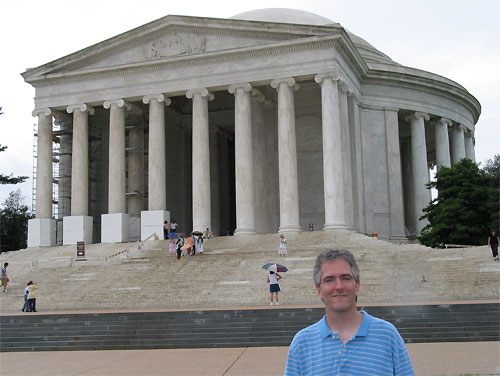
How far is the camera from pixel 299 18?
58.5m

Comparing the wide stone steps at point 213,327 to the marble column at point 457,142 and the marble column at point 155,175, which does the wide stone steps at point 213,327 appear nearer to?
the marble column at point 155,175

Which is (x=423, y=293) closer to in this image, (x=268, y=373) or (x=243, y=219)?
(x=268, y=373)

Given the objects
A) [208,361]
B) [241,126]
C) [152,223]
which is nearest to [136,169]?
[152,223]

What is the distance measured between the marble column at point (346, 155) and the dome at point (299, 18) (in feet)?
39.5

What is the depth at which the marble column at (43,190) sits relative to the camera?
49.1 meters

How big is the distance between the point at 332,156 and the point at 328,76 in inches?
224

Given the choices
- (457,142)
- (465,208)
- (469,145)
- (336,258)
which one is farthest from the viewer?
(469,145)

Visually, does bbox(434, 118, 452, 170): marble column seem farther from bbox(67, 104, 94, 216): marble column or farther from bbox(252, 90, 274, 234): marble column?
bbox(67, 104, 94, 216): marble column

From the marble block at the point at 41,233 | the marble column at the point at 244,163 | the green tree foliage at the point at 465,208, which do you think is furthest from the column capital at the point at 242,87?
the marble block at the point at 41,233

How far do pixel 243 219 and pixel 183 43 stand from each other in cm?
1454

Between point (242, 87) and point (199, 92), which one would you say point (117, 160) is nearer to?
point (199, 92)

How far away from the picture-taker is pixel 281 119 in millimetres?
44219

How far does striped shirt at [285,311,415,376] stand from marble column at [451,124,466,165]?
5867 cm

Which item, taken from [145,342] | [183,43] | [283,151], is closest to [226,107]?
[183,43]
